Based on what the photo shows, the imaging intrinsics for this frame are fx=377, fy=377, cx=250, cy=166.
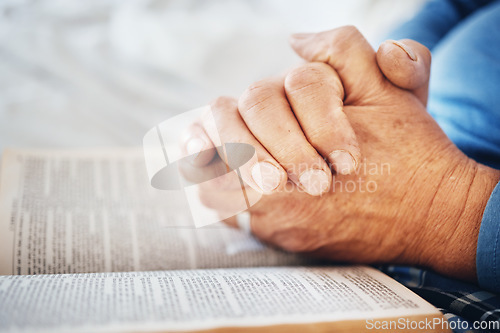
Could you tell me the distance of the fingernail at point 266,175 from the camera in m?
0.43

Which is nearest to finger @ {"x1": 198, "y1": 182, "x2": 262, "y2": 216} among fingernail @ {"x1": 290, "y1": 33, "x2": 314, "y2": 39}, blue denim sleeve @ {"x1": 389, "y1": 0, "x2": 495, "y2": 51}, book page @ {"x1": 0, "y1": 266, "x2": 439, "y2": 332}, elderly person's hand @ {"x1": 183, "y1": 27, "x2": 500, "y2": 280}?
elderly person's hand @ {"x1": 183, "y1": 27, "x2": 500, "y2": 280}

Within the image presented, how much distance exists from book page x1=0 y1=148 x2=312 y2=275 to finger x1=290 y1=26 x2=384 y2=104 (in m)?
0.28

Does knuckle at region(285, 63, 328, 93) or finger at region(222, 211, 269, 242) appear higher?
knuckle at region(285, 63, 328, 93)

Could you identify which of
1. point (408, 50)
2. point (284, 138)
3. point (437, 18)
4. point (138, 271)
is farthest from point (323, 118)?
point (437, 18)

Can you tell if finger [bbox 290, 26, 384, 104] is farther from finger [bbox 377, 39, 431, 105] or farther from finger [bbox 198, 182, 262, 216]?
finger [bbox 198, 182, 262, 216]

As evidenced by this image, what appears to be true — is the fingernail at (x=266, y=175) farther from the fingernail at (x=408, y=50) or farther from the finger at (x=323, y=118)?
the fingernail at (x=408, y=50)

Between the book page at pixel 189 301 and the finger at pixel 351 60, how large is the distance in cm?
25

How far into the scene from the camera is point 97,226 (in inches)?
23.1

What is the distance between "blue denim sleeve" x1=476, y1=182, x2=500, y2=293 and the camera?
0.42 m

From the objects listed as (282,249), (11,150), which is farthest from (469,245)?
(11,150)

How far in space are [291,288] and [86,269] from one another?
295 mm

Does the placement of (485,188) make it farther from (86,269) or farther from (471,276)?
(86,269)

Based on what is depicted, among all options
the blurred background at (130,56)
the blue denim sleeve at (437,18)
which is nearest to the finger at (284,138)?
the blurred background at (130,56)

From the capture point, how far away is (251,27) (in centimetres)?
107
